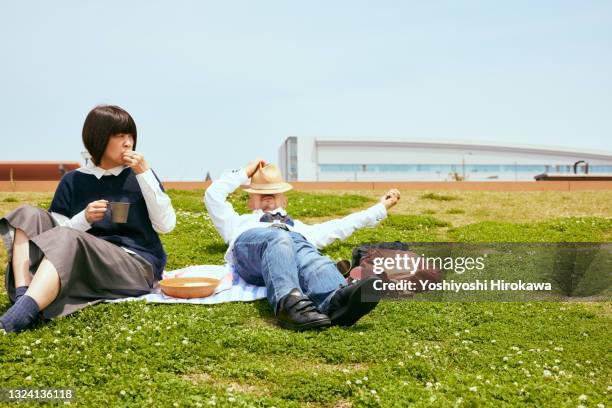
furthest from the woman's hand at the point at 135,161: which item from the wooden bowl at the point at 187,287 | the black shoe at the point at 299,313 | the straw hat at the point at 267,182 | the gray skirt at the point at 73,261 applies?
the black shoe at the point at 299,313

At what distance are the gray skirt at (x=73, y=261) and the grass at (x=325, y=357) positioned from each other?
20cm

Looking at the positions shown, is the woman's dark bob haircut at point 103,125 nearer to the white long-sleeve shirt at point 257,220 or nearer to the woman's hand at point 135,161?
the woman's hand at point 135,161

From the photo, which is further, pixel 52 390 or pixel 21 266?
pixel 21 266

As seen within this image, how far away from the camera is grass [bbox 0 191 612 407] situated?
437 centimetres

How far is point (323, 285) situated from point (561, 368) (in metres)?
2.22

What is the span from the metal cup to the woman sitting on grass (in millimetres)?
31

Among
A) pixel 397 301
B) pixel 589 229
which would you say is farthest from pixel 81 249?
pixel 589 229

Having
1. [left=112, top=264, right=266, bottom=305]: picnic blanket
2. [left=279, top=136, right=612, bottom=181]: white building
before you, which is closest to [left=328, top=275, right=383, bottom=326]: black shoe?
[left=112, top=264, right=266, bottom=305]: picnic blanket

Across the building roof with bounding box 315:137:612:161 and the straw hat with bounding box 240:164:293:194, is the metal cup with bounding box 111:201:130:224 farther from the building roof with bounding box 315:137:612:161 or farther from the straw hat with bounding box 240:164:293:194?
the building roof with bounding box 315:137:612:161

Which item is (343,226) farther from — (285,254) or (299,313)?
(299,313)

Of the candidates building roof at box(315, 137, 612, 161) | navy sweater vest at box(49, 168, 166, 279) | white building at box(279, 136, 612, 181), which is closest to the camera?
navy sweater vest at box(49, 168, 166, 279)

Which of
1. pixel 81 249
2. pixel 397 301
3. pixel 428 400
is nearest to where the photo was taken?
pixel 428 400

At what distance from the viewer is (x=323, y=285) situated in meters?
6.03

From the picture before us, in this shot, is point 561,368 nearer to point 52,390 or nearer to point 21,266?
point 52,390
